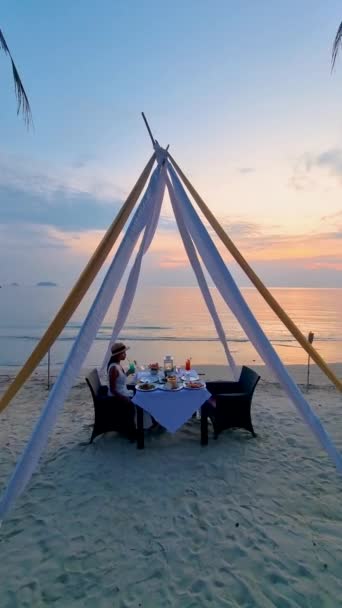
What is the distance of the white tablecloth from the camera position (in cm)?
412

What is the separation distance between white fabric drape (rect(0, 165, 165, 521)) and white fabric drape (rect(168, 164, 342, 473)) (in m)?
0.60

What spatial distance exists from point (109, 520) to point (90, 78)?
8304 millimetres

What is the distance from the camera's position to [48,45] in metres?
6.25

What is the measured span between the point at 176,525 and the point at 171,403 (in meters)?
1.46

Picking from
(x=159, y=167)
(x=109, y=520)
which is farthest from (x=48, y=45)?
(x=109, y=520)

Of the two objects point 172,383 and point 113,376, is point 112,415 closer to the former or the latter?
point 113,376

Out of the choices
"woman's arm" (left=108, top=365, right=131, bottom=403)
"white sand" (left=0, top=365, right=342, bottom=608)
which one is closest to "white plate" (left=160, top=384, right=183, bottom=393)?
"woman's arm" (left=108, top=365, right=131, bottom=403)

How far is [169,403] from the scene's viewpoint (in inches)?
165

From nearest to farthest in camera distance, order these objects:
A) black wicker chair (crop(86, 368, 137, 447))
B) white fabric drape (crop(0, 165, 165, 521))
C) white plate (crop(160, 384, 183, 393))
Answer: white fabric drape (crop(0, 165, 165, 521)), white plate (crop(160, 384, 183, 393)), black wicker chair (crop(86, 368, 137, 447))

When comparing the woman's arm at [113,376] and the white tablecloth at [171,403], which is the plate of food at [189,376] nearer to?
the white tablecloth at [171,403]

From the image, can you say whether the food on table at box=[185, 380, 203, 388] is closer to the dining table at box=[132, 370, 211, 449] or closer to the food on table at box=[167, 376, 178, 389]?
the dining table at box=[132, 370, 211, 449]

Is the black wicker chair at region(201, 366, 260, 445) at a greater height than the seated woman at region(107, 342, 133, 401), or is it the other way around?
the seated woman at region(107, 342, 133, 401)

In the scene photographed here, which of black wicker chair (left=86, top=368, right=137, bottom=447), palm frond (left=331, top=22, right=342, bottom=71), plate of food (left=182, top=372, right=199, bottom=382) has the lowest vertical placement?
black wicker chair (left=86, top=368, right=137, bottom=447)

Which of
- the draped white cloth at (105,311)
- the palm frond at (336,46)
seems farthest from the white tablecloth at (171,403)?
the palm frond at (336,46)
